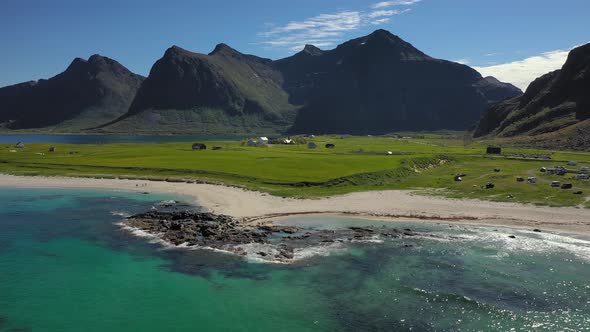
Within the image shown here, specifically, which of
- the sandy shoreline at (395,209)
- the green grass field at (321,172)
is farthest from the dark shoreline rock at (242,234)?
the green grass field at (321,172)

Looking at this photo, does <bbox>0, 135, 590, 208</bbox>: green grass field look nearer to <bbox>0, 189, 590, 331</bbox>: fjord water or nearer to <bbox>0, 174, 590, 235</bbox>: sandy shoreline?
→ <bbox>0, 174, 590, 235</bbox>: sandy shoreline

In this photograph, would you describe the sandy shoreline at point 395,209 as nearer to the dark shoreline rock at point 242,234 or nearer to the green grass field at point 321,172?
the green grass field at point 321,172

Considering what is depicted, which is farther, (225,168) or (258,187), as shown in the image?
(225,168)

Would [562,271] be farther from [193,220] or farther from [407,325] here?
[193,220]

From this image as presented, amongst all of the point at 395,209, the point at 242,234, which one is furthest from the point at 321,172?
the point at 242,234

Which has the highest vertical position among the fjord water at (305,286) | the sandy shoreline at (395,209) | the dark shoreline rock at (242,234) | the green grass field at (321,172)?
the green grass field at (321,172)

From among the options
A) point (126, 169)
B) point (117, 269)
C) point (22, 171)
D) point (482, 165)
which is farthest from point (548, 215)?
point (22, 171)

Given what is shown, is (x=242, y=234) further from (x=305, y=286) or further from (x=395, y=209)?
(x=395, y=209)
